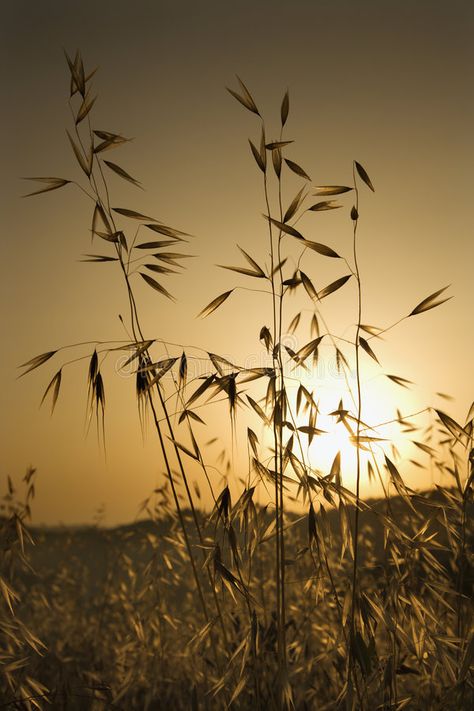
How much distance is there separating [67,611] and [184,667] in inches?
70.4

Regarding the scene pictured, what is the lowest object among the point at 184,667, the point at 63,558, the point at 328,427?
the point at 184,667

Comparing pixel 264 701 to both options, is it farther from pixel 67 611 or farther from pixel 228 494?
pixel 67 611

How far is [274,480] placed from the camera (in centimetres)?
173

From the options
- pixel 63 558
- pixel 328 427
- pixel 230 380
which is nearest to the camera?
pixel 230 380

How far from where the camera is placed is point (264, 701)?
76.9 inches

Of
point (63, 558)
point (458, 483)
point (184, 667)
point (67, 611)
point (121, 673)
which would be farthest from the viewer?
point (63, 558)

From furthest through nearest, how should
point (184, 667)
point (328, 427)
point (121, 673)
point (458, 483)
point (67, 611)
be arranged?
1. point (67, 611)
2. point (184, 667)
3. point (121, 673)
4. point (458, 483)
5. point (328, 427)

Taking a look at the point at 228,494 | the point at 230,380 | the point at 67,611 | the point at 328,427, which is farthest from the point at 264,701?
the point at 67,611

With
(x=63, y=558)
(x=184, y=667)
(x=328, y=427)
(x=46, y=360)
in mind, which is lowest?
(x=184, y=667)

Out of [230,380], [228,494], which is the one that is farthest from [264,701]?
[230,380]

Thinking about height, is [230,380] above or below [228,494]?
above

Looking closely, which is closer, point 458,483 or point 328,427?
point 328,427

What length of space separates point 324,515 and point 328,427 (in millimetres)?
246

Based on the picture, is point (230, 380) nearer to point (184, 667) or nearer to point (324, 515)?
point (324, 515)
